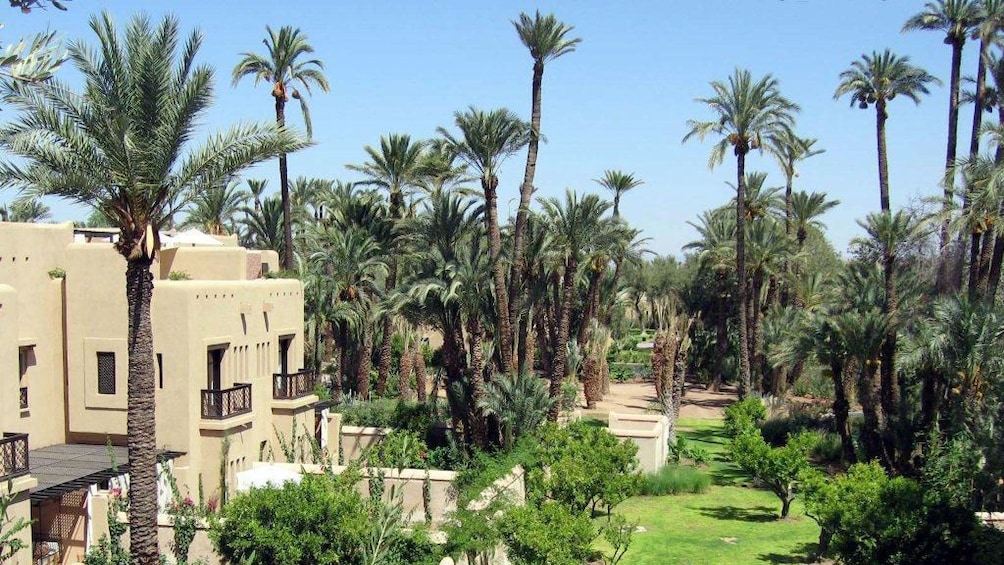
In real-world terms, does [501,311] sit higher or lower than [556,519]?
higher

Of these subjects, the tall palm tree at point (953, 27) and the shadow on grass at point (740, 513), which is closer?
the shadow on grass at point (740, 513)

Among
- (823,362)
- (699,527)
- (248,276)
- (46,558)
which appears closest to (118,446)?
(46,558)

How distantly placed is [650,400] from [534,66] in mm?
20855

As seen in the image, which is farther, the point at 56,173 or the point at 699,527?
the point at 699,527

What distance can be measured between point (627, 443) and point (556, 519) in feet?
22.3

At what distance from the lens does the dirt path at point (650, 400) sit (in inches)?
1749

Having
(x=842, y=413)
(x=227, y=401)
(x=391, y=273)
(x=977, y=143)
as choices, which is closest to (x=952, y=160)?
(x=977, y=143)

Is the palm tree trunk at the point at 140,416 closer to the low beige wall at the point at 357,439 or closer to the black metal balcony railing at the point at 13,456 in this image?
the black metal balcony railing at the point at 13,456

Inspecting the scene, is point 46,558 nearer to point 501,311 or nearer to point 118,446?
point 118,446

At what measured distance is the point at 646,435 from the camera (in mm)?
29031

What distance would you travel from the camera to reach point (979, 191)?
2812 cm

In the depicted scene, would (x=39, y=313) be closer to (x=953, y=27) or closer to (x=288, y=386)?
(x=288, y=386)

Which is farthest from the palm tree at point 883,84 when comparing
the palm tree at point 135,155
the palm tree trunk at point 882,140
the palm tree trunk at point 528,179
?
the palm tree at point 135,155

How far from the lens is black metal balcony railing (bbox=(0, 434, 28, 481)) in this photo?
55.0 ft
